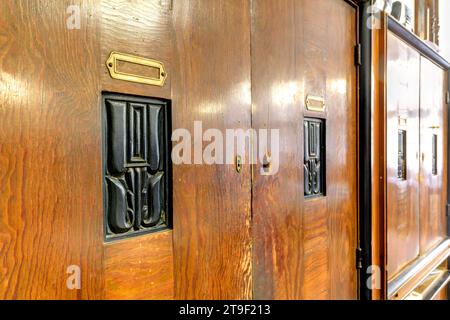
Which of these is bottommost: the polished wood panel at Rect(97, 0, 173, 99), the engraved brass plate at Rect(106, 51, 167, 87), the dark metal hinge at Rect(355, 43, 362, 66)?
the engraved brass plate at Rect(106, 51, 167, 87)

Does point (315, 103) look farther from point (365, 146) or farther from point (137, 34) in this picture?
point (137, 34)

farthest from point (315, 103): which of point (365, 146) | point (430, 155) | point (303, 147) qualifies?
point (430, 155)

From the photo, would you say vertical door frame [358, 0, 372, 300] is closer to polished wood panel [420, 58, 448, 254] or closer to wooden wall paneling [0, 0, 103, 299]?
polished wood panel [420, 58, 448, 254]

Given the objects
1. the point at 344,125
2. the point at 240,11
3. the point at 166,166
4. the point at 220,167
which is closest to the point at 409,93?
the point at 344,125

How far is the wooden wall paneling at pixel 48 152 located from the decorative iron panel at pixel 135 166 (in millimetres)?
29

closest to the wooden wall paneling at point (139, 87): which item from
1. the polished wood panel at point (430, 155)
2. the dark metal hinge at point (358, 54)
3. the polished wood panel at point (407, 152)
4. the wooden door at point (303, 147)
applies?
the wooden door at point (303, 147)

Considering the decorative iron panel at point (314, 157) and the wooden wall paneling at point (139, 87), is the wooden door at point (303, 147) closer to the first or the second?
the decorative iron panel at point (314, 157)

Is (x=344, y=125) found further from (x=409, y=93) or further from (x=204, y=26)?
(x=204, y=26)

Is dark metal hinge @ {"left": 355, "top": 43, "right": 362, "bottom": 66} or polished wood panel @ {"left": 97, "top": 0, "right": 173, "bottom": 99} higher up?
dark metal hinge @ {"left": 355, "top": 43, "right": 362, "bottom": 66}

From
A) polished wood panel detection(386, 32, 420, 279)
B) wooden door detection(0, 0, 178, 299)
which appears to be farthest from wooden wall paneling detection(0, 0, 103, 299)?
polished wood panel detection(386, 32, 420, 279)

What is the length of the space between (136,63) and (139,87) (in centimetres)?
5

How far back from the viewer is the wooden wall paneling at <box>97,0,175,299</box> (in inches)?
24.6

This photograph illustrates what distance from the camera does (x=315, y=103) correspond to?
3.79ft

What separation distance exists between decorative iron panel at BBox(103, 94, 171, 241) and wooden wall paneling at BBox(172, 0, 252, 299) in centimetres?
3
